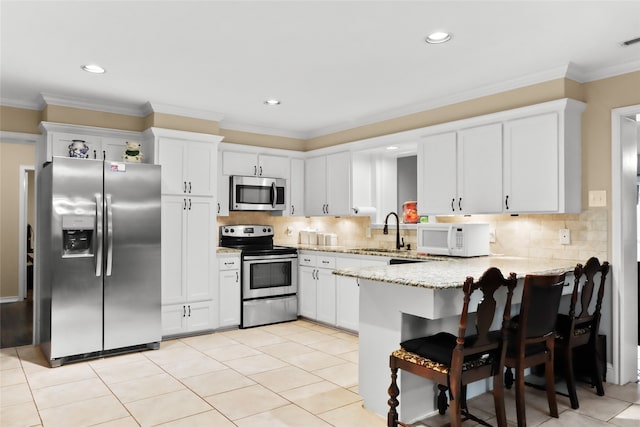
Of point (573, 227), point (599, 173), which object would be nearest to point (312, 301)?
point (573, 227)

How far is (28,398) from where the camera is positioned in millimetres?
3172

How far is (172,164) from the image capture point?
4.75 metres

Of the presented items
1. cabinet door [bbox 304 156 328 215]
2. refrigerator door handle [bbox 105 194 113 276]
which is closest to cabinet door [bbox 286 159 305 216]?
cabinet door [bbox 304 156 328 215]

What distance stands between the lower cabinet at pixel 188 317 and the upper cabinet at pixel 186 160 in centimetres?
119

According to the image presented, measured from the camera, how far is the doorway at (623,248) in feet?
11.2

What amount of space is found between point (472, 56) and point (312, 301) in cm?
326

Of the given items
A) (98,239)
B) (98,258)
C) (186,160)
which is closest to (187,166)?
(186,160)

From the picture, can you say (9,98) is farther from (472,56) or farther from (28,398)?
(472,56)

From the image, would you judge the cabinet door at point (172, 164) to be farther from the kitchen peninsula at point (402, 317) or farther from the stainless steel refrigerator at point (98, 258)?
the kitchen peninsula at point (402, 317)

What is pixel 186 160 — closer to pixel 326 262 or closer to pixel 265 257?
pixel 265 257

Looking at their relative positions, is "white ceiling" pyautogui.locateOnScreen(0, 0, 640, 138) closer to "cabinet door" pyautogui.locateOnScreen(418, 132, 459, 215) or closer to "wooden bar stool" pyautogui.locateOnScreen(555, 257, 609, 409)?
"cabinet door" pyautogui.locateOnScreen(418, 132, 459, 215)

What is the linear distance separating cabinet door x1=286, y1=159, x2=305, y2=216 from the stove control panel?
0.44 m

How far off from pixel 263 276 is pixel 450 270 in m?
2.78

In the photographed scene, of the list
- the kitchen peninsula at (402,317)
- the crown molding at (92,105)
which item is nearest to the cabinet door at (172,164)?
the crown molding at (92,105)
